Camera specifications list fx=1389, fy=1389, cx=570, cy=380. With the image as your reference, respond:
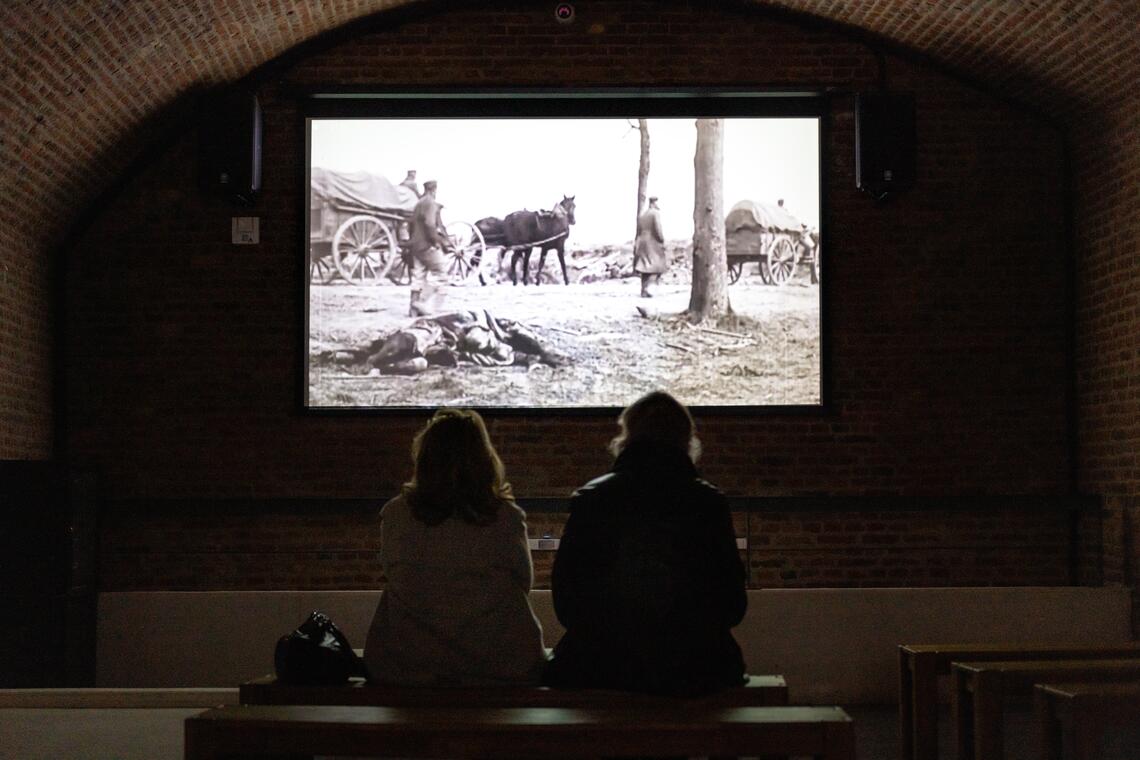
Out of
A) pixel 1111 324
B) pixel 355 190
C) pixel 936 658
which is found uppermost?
pixel 355 190

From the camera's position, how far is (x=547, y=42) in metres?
7.96

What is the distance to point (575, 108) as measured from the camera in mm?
7941

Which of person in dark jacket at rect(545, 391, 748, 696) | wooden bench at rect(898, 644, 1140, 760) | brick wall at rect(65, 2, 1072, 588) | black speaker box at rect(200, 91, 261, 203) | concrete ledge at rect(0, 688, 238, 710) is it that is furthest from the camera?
brick wall at rect(65, 2, 1072, 588)

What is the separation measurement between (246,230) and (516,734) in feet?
17.5

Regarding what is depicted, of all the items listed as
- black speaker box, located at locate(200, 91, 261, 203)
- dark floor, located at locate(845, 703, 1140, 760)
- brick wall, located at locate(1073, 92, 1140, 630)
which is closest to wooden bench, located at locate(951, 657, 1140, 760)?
dark floor, located at locate(845, 703, 1140, 760)

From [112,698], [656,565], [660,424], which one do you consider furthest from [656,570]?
[112,698]

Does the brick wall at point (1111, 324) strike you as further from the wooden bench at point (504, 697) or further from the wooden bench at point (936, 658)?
the wooden bench at point (504, 697)

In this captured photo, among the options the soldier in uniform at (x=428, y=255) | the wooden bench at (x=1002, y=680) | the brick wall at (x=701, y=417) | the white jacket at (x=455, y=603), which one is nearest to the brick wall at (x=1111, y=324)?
the brick wall at (x=701, y=417)

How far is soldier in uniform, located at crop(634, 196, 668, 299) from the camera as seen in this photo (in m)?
7.91

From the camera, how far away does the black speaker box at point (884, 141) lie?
25.3 ft

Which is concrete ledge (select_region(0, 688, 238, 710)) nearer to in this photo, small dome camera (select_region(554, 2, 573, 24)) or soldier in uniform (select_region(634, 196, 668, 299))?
soldier in uniform (select_region(634, 196, 668, 299))

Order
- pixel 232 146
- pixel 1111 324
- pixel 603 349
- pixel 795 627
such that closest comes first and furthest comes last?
1. pixel 795 627
2. pixel 1111 324
3. pixel 232 146
4. pixel 603 349

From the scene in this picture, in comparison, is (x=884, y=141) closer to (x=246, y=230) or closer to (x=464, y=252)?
(x=464, y=252)

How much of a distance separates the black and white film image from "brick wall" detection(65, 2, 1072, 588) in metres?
0.18
